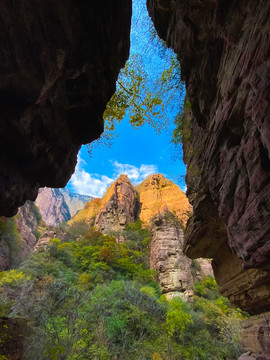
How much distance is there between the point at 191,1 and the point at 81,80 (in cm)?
317

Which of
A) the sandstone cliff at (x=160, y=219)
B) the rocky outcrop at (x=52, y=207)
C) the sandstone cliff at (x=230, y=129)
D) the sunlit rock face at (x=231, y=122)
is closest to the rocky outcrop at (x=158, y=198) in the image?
the sandstone cliff at (x=160, y=219)

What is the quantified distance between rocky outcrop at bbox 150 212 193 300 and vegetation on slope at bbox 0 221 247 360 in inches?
54.0

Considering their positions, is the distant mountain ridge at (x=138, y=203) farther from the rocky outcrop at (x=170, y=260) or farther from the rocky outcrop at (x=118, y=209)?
the rocky outcrop at (x=170, y=260)

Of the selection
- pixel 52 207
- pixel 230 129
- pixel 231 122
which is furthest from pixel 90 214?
pixel 52 207

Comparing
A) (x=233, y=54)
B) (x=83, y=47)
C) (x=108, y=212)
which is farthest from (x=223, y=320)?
(x=108, y=212)

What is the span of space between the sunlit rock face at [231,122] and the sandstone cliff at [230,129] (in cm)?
1

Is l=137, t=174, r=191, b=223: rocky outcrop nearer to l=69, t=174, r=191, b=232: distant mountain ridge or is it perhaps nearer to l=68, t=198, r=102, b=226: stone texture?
l=69, t=174, r=191, b=232: distant mountain ridge

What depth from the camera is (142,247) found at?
102 feet

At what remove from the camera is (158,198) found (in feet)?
149

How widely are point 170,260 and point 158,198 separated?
23832 millimetres

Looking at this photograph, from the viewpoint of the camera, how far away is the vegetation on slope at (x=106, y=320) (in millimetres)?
9125

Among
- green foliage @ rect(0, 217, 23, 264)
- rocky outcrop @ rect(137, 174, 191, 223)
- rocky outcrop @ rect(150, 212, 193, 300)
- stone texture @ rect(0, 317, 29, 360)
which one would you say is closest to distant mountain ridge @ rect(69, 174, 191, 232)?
rocky outcrop @ rect(137, 174, 191, 223)

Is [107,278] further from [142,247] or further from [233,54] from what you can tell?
[233,54]

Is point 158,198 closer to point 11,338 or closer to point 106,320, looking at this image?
point 106,320
